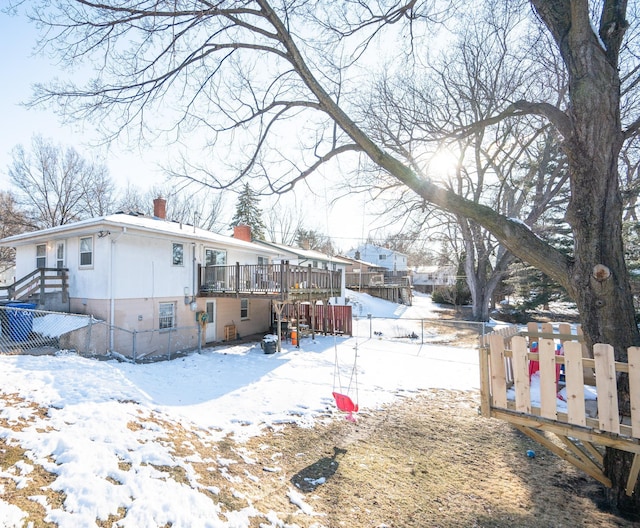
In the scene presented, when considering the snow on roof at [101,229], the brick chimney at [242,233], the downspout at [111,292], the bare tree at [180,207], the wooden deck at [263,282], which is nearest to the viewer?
the snow on roof at [101,229]

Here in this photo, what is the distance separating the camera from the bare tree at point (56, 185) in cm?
2453

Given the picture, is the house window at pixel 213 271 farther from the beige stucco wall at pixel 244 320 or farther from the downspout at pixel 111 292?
the downspout at pixel 111 292

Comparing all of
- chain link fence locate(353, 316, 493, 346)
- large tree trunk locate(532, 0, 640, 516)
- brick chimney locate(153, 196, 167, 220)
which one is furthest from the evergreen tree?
large tree trunk locate(532, 0, 640, 516)

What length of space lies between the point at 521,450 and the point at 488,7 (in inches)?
323

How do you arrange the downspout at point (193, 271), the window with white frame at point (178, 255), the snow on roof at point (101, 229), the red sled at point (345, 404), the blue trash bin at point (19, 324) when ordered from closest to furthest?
1. the red sled at point (345, 404)
2. the blue trash bin at point (19, 324)
3. the snow on roof at point (101, 229)
4. the window with white frame at point (178, 255)
5. the downspout at point (193, 271)

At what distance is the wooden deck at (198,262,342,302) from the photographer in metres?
12.7

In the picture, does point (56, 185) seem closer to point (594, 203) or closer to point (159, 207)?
point (159, 207)

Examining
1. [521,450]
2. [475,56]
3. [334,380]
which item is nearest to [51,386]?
[334,380]

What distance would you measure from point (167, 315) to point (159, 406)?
767 centimetres

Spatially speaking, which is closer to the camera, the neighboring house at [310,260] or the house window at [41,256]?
the house window at [41,256]

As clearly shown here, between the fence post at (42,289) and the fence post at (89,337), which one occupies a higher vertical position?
the fence post at (42,289)

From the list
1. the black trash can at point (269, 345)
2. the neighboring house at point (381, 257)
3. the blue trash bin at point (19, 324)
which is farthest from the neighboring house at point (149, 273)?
the neighboring house at point (381, 257)

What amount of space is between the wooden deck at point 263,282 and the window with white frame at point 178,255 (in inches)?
38.9

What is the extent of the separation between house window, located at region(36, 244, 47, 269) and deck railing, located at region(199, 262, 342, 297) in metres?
5.98
